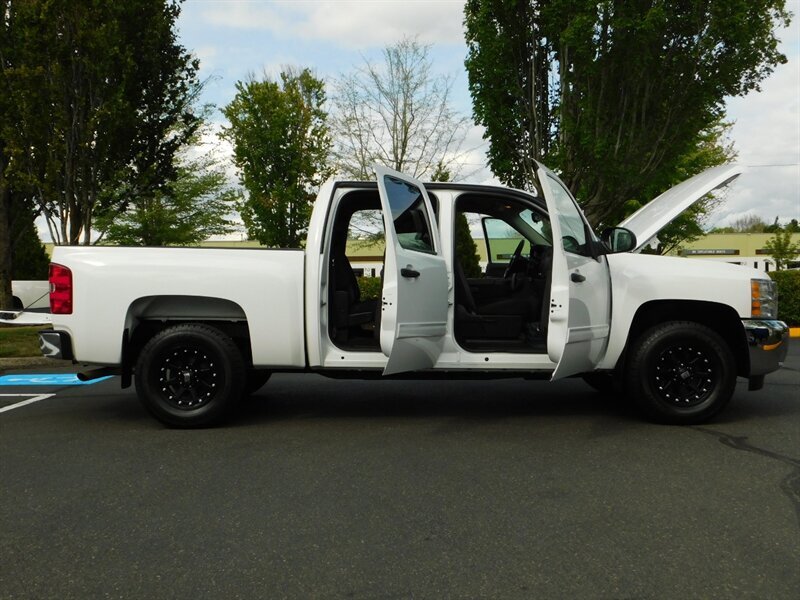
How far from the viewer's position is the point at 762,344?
5824 mm

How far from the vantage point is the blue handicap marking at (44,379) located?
8727mm

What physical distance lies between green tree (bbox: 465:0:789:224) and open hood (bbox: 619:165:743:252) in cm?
759

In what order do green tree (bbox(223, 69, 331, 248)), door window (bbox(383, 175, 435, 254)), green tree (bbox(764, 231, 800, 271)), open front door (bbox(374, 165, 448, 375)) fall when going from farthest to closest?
green tree (bbox(764, 231, 800, 271)) < green tree (bbox(223, 69, 331, 248)) < door window (bbox(383, 175, 435, 254)) < open front door (bbox(374, 165, 448, 375))

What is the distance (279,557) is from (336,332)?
282cm

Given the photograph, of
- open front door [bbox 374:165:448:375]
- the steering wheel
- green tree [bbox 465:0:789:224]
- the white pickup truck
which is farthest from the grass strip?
green tree [bbox 465:0:789:224]

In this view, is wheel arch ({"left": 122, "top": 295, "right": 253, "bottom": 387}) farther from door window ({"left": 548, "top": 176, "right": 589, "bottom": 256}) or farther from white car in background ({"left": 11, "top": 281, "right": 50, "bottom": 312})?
white car in background ({"left": 11, "top": 281, "right": 50, "bottom": 312})

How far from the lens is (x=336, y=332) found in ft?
19.5

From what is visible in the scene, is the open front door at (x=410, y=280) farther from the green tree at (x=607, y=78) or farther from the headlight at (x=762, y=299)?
the green tree at (x=607, y=78)

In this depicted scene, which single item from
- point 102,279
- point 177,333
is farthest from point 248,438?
point 102,279

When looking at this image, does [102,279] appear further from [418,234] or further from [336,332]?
[418,234]

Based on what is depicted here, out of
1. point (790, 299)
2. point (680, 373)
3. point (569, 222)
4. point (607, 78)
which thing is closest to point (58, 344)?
point (569, 222)

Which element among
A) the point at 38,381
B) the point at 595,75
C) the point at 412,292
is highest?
the point at 595,75

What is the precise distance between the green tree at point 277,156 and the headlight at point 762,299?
72.6 ft

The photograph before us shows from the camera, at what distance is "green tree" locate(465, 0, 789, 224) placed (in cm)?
1327
